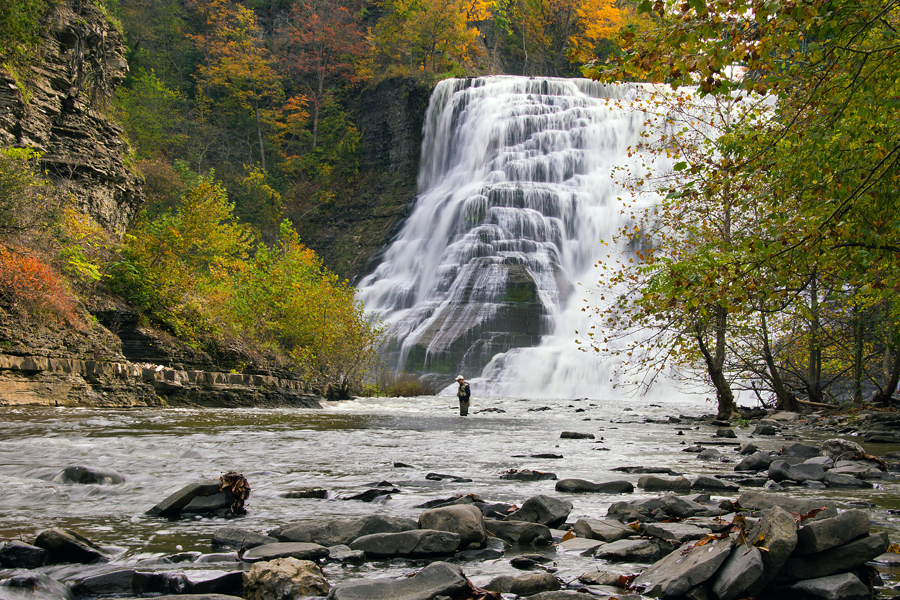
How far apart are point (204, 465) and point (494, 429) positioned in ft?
25.0

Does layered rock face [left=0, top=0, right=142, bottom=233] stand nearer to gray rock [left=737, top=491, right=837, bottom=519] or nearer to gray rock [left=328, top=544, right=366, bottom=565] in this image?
gray rock [left=328, top=544, right=366, bottom=565]

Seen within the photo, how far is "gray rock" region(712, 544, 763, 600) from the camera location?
2.59 meters

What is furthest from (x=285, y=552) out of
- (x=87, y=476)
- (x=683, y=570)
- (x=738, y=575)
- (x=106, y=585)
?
(x=87, y=476)

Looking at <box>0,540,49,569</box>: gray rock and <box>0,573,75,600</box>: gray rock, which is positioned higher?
<box>0,573,75,600</box>: gray rock

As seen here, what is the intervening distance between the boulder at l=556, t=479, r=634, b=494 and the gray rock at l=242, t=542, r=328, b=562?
9.51 ft

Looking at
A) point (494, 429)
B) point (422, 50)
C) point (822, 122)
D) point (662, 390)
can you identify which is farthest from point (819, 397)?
point (422, 50)

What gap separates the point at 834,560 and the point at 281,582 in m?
2.50

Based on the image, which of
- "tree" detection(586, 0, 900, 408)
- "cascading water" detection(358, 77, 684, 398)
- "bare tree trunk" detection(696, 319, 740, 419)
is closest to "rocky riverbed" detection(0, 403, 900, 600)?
"tree" detection(586, 0, 900, 408)

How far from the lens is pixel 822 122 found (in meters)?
5.57

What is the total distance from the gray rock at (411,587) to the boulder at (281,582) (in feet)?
0.30

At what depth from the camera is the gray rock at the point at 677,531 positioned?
357 cm

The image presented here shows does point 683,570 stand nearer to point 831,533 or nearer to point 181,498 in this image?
point 831,533

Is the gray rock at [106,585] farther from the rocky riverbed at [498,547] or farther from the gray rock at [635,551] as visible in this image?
the gray rock at [635,551]

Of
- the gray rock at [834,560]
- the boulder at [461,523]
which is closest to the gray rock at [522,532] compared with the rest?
the boulder at [461,523]
